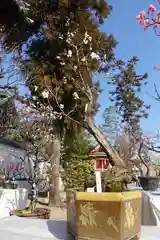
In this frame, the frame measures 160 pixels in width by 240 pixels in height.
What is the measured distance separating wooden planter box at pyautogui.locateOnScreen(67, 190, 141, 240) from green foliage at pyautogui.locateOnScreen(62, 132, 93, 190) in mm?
8283

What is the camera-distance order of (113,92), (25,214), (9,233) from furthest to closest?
(113,92)
(25,214)
(9,233)

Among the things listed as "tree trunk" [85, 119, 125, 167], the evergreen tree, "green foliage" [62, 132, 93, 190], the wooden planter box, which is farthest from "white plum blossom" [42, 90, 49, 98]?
the wooden planter box

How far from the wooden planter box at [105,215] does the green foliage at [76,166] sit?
27.2 ft

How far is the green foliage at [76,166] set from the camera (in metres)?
10.7

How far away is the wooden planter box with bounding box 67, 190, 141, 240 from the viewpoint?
192cm

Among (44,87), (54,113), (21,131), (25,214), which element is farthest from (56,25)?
A: (25,214)

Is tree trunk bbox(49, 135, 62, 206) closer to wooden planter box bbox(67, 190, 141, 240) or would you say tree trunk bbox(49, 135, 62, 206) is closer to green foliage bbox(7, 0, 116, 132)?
green foliage bbox(7, 0, 116, 132)

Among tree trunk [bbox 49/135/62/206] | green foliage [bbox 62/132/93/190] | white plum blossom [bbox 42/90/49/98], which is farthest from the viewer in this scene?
green foliage [bbox 62/132/93/190]

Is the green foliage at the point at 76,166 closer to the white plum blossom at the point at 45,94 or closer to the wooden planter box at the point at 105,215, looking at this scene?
the white plum blossom at the point at 45,94

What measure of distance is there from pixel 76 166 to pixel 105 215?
30.1ft

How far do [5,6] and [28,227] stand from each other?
672 centimetres

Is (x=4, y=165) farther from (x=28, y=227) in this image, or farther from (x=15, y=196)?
(x=28, y=227)

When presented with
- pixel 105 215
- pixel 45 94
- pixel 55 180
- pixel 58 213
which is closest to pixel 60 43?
pixel 45 94

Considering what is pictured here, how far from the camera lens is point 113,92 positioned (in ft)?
47.0
